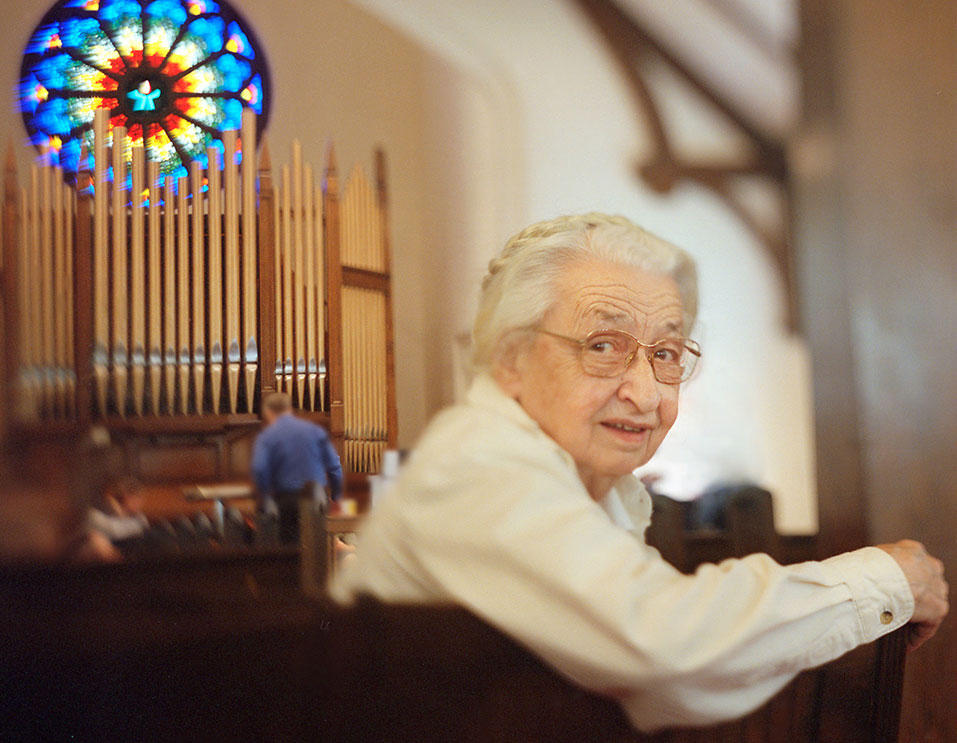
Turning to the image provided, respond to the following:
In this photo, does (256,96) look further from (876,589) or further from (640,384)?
(876,589)

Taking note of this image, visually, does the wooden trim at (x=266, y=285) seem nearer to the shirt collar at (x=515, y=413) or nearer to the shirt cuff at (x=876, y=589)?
the shirt collar at (x=515, y=413)

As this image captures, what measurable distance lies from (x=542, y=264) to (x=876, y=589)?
50 centimetres

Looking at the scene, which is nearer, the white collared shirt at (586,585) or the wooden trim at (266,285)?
the white collared shirt at (586,585)

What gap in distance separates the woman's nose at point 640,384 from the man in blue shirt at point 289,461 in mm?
326

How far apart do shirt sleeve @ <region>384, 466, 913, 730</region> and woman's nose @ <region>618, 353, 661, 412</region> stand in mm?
145

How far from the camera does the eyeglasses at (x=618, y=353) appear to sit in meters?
1.00

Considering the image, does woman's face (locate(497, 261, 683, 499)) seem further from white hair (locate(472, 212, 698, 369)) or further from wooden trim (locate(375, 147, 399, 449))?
wooden trim (locate(375, 147, 399, 449))

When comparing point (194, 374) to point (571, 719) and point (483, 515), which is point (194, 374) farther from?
point (571, 719)

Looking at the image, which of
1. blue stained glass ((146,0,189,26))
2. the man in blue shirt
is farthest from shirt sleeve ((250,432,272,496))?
blue stained glass ((146,0,189,26))

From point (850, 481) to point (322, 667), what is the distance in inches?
30.8

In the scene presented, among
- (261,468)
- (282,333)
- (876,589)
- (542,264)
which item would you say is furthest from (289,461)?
(876,589)

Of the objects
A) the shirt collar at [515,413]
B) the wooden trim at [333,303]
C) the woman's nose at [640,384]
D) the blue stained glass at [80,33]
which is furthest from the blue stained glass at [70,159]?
the woman's nose at [640,384]

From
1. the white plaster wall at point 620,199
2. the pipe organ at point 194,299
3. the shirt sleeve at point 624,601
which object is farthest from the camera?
the white plaster wall at point 620,199

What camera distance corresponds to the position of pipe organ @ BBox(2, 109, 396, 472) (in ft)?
3.09
